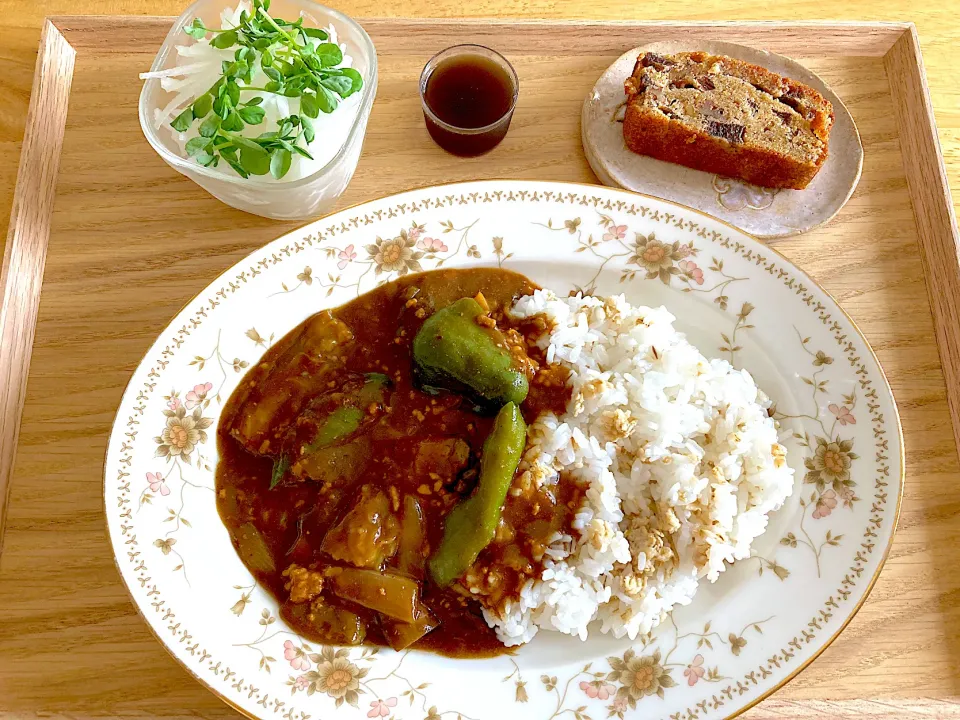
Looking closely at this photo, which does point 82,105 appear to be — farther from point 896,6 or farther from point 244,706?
point 896,6

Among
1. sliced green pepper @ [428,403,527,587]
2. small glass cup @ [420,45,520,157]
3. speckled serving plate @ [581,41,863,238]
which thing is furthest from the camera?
speckled serving plate @ [581,41,863,238]

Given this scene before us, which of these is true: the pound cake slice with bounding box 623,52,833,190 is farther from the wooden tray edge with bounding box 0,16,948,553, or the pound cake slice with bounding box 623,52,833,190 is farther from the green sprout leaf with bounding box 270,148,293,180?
the green sprout leaf with bounding box 270,148,293,180

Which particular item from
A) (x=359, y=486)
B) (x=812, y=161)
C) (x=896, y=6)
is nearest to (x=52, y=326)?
(x=359, y=486)

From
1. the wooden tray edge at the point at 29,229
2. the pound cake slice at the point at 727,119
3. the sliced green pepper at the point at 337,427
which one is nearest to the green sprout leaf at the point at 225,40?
the wooden tray edge at the point at 29,229

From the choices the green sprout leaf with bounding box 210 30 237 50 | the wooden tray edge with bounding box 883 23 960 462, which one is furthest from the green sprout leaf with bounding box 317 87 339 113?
the wooden tray edge with bounding box 883 23 960 462

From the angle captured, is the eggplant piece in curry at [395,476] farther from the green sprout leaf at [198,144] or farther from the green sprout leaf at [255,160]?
the green sprout leaf at [198,144]

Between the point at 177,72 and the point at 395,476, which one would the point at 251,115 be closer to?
the point at 177,72

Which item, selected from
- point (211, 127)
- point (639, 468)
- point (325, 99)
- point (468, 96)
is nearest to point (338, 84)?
point (325, 99)
